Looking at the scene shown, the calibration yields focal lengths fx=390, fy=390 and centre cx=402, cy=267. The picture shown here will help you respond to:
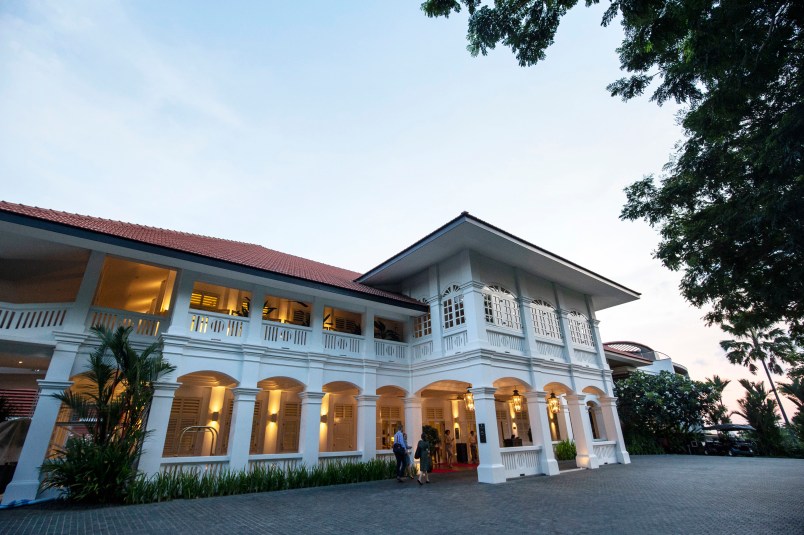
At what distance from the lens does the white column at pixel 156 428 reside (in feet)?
30.7

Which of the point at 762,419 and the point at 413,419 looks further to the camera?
the point at 762,419

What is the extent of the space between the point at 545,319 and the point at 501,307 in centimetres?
278

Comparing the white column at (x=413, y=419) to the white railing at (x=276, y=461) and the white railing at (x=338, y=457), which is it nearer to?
the white railing at (x=338, y=457)

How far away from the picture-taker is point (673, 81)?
745cm

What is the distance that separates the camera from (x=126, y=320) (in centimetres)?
1070

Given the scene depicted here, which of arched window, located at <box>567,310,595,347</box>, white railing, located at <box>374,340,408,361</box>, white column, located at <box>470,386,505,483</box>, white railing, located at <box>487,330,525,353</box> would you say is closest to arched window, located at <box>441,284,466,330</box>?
white railing, located at <box>487,330,525,353</box>

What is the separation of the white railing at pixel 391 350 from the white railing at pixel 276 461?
14.5ft

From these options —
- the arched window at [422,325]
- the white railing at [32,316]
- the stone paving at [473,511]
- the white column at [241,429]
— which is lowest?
the stone paving at [473,511]

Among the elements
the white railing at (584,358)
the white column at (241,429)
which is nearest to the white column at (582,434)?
the white railing at (584,358)

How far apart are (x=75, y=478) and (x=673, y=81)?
46.6 feet

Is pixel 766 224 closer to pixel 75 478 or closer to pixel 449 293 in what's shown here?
pixel 449 293

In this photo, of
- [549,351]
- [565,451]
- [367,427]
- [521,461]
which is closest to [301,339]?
[367,427]

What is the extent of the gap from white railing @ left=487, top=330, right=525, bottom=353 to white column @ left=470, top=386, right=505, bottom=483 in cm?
189

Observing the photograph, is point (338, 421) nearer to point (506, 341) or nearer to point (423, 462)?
point (423, 462)
